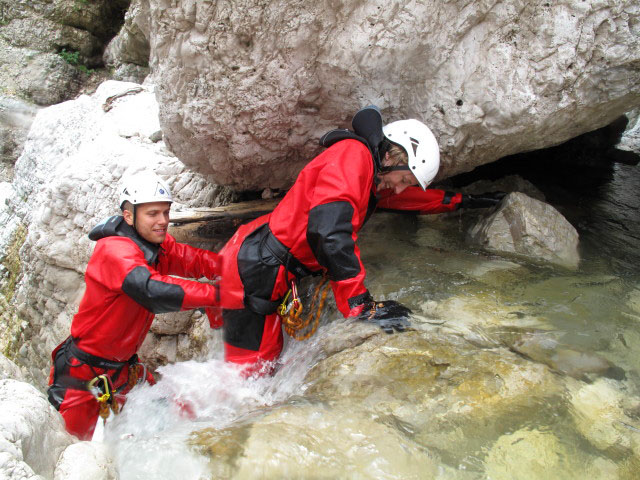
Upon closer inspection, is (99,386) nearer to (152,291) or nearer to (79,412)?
(79,412)

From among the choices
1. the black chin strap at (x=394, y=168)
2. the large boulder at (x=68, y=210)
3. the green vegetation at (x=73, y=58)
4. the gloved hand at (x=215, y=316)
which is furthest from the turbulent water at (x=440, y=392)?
the green vegetation at (x=73, y=58)

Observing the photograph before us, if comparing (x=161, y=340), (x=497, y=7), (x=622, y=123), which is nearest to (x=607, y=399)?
(x=497, y=7)

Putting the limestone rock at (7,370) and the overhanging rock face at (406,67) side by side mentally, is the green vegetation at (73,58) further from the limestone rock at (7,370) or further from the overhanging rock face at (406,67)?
the limestone rock at (7,370)

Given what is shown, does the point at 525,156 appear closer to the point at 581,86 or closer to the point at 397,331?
the point at 581,86

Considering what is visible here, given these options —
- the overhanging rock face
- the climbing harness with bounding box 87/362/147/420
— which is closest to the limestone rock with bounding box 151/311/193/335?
the climbing harness with bounding box 87/362/147/420

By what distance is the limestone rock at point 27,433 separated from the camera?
1.16m

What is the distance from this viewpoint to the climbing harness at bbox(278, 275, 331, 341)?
10.4 feet

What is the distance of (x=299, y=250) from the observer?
321 cm

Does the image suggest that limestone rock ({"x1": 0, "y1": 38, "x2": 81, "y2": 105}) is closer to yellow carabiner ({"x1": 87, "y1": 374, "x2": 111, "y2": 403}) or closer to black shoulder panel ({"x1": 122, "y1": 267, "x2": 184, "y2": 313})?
yellow carabiner ({"x1": 87, "y1": 374, "x2": 111, "y2": 403})

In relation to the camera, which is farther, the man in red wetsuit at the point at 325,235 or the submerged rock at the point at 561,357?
the man in red wetsuit at the point at 325,235

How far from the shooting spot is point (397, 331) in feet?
8.80

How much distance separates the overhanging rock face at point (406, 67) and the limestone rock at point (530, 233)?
1.92 ft

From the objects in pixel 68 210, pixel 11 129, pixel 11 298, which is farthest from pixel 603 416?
pixel 11 129

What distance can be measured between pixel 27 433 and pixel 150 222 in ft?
7.18
